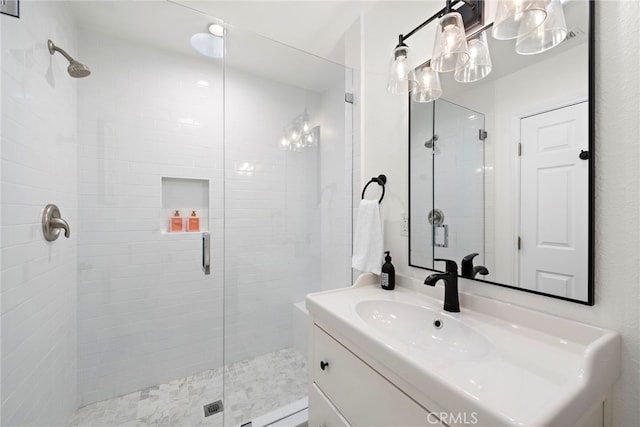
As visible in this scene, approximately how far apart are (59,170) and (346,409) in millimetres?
1763

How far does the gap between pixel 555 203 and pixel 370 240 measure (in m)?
0.75

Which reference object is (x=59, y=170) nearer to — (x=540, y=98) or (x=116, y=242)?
(x=116, y=242)

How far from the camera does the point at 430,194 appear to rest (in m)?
1.17

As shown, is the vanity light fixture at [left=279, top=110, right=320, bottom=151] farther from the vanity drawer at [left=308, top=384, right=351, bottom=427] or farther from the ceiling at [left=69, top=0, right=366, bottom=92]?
the vanity drawer at [left=308, top=384, right=351, bottom=427]

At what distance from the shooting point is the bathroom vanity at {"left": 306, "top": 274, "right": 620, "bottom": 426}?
49 centimetres

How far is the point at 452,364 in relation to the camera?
1.93ft

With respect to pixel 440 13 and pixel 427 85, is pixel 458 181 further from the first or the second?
pixel 440 13

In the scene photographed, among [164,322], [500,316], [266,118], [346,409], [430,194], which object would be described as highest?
[266,118]

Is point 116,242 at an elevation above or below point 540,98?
below

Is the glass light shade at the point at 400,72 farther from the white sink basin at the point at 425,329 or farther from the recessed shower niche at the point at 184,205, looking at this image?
the recessed shower niche at the point at 184,205

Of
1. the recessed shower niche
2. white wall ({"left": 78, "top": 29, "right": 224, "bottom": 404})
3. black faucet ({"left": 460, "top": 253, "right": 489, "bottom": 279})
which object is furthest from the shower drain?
black faucet ({"left": 460, "top": 253, "right": 489, "bottom": 279})

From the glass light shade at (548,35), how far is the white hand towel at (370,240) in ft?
2.64

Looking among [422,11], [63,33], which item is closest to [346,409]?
[422,11]

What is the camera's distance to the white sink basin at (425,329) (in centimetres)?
80
